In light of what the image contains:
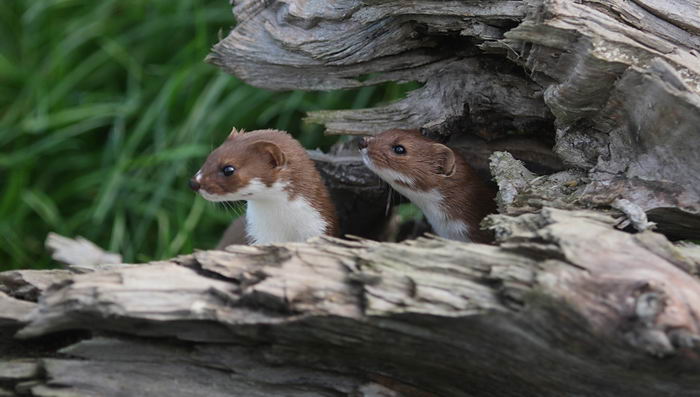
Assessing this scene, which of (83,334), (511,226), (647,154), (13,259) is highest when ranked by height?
(647,154)

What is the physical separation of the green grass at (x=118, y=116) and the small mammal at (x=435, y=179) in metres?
1.86

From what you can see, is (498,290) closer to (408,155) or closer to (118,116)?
(408,155)

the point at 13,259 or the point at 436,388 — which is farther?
the point at 13,259

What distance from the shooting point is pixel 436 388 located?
2965 millimetres

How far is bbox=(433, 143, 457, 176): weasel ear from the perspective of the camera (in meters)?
4.17

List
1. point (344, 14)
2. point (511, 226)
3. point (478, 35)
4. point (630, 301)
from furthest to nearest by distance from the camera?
point (344, 14), point (478, 35), point (511, 226), point (630, 301)

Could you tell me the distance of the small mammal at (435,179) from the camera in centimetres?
419

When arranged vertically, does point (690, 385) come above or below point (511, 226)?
below

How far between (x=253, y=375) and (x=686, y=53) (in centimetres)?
211

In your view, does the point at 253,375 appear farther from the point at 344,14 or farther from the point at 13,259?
the point at 13,259

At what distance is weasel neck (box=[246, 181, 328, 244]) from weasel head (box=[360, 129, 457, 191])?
1.33 feet

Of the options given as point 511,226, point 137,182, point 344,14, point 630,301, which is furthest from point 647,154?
point 137,182

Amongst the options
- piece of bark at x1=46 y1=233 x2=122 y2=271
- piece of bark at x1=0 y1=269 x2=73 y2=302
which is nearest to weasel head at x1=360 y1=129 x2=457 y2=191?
piece of bark at x1=0 y1=269 x2=73 y2=302

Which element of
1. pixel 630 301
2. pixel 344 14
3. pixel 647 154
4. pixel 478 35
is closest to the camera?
pixel 630 301
